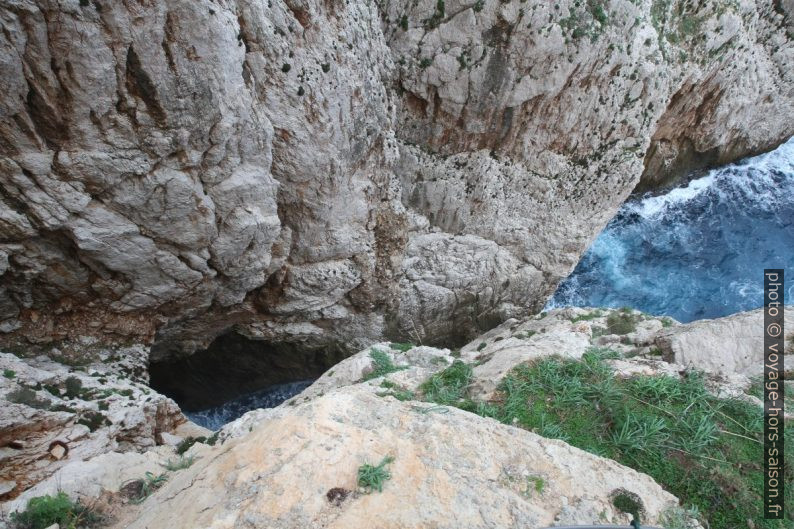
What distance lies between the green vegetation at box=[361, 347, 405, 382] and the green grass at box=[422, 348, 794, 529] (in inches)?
168

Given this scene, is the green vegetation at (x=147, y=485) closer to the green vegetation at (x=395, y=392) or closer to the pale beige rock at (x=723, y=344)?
the green vegetation at (x=395, y=392)

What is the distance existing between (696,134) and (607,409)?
24.6 m

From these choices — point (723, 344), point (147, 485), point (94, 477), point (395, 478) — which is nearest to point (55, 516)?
point (147, 485)

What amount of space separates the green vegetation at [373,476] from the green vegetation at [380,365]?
716 cm

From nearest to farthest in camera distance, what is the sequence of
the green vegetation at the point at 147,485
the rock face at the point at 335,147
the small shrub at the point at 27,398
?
1. the green vegetation at the point at 147,485
2. the rock face at the point at 335,147
3. the small shrub at the point at 27,398

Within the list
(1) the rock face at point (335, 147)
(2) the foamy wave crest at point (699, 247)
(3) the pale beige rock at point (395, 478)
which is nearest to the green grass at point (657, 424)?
(3) the pale beige rock at point (395, 478)

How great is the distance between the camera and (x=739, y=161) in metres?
29.2

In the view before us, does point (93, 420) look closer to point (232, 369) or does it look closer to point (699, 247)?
point (232, 369)

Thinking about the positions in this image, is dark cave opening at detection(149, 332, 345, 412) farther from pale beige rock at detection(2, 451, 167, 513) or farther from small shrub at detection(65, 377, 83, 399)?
pale beige rock at detection(2, 451, 167, 513)

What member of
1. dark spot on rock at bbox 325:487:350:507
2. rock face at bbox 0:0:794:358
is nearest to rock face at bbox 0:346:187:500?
rock face at bbox 0:0:794:358

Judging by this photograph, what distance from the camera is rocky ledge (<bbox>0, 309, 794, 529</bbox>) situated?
5.52 m

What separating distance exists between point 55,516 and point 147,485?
Answer: 1.36 metres

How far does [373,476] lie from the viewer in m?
5.66

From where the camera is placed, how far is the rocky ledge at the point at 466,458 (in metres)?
5.52
